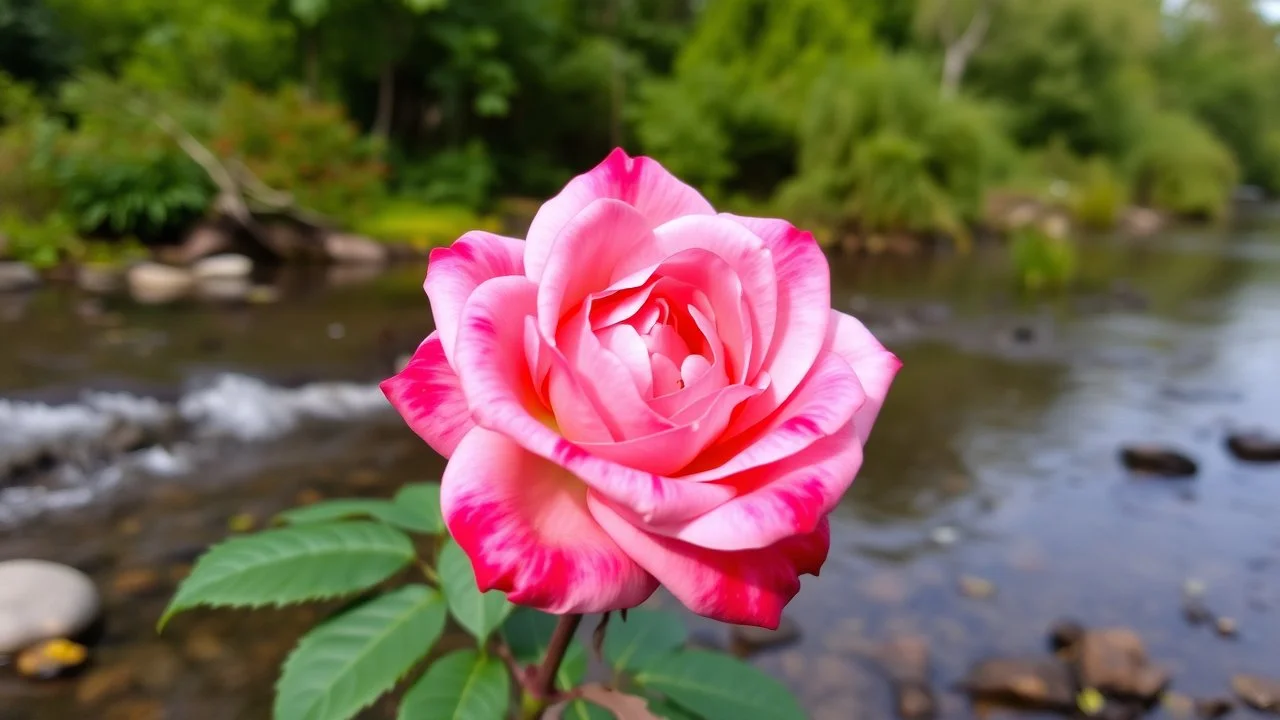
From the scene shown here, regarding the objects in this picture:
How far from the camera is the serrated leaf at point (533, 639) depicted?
0.99 m

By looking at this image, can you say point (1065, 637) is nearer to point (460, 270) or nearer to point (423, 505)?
point (423, 505)

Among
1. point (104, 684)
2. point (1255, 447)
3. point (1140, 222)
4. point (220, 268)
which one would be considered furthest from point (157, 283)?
point (1140, 222)

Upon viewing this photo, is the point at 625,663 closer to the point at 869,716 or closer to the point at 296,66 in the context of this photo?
the point at 869,716

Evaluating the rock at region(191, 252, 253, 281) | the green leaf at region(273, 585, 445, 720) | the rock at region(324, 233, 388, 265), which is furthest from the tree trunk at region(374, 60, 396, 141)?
the green leaf at region(273, 585, 445, 720)

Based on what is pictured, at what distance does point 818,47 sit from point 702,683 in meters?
18.1

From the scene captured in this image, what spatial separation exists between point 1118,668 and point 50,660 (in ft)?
9.08

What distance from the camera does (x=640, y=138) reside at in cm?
1579

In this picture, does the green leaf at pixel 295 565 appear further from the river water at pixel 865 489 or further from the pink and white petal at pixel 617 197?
the river water at pixel 865 489

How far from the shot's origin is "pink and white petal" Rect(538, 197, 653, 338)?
1.98ft

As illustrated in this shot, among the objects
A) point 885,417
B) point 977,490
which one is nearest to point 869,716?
point 977,490

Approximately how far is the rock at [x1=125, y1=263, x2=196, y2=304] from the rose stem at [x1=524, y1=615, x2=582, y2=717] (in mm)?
7035

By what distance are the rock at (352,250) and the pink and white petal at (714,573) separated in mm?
9615

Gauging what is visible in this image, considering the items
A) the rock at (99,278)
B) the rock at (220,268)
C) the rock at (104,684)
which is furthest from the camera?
the rock at (220,268)

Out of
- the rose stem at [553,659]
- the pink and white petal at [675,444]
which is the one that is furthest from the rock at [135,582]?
the pink and white petal at [675,444]
